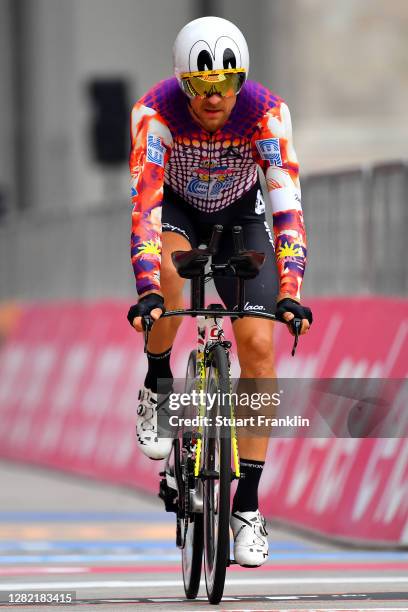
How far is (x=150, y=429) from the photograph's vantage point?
9.32 metres

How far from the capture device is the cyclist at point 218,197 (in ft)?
28.2

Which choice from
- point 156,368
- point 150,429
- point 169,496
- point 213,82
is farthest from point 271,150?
point 169,496

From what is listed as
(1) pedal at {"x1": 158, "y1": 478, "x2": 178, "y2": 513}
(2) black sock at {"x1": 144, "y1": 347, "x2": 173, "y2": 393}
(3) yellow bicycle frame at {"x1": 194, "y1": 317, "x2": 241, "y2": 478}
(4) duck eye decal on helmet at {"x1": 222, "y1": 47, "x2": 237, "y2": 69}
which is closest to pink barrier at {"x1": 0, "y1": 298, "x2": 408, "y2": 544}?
(1) pedal at {"x1": 158, "y1": 478, "x2": 178, "y2": 513}

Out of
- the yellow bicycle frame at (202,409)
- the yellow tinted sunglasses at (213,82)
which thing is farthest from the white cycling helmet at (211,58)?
the yellow bicycle frame at (202,409)

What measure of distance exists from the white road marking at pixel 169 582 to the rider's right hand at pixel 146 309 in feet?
6.68

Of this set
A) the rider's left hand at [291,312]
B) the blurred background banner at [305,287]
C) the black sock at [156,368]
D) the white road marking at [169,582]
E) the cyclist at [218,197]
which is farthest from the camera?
the blurred background banner at [305,287]

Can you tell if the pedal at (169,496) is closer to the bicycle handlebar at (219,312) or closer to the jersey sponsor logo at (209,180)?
the bicycle handlebar at (219,312)

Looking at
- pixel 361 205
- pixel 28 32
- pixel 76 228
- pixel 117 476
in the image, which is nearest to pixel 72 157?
pixel 28 32

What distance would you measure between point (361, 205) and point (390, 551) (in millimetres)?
2773

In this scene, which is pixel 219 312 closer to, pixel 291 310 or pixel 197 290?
pixel 197 290

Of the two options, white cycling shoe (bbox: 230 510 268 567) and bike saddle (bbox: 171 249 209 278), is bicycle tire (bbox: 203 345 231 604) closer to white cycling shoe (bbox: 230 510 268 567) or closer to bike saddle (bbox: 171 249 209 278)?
white cycling shoe (bbox: 230 510 268 567)

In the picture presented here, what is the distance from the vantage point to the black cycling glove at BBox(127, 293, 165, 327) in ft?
27.7

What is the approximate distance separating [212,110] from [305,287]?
5.68 metres

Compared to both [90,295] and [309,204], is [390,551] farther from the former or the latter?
[90,295]
